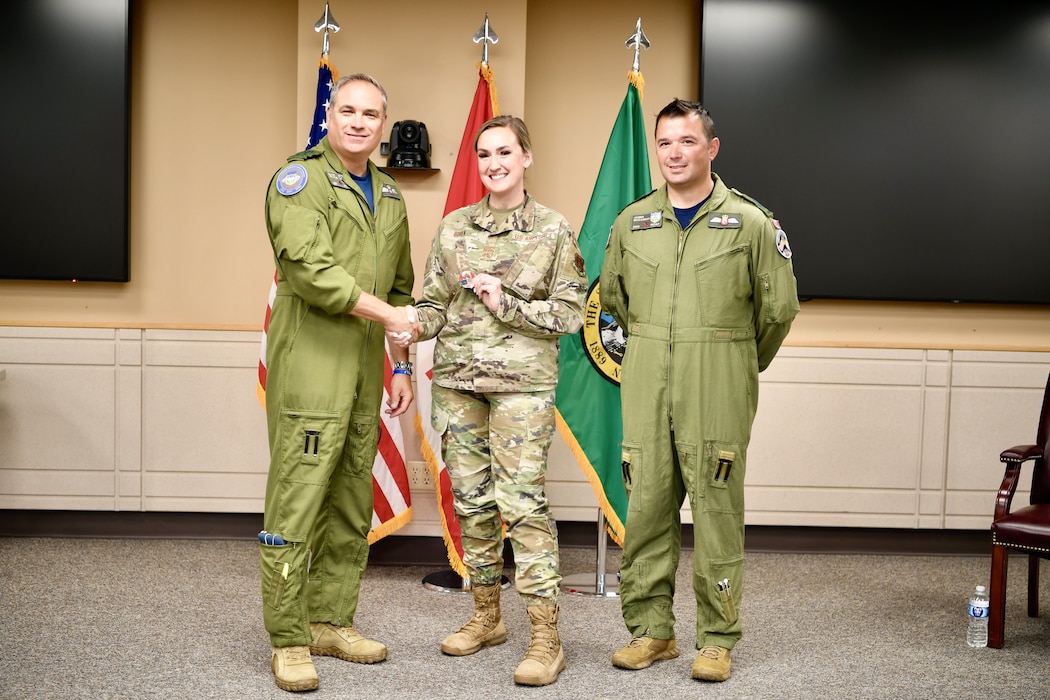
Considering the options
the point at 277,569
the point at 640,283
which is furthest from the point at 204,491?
the point at 640,283

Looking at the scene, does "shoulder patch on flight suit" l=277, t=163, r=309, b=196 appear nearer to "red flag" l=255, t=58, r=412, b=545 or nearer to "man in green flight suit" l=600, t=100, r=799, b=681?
"man in green flight suit" l=600, t=100, r=799, b=681

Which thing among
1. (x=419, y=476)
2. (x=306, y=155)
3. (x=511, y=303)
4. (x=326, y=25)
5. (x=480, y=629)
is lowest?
(x=480, y=629)

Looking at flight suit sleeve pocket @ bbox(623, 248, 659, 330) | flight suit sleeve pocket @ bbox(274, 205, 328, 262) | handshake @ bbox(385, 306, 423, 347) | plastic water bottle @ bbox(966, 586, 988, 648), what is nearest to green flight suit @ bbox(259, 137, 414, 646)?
flight suit sleeve pocket @ bbox(274, 205, 328, 262)

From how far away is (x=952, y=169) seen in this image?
4410 millimetres

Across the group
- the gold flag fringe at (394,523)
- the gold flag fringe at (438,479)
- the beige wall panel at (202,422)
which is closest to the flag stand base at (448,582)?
the gold flag fringe at (438,479)

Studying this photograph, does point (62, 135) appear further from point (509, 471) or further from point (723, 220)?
point (723, 220)

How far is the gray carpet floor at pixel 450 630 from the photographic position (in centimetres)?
278

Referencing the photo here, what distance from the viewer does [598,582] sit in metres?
3.82

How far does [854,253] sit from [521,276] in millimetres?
2189

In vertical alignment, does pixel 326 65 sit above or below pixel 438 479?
above

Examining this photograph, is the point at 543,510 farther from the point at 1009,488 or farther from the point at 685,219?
the point at 1009,488

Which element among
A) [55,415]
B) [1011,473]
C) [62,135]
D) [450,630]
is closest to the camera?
[450,630]

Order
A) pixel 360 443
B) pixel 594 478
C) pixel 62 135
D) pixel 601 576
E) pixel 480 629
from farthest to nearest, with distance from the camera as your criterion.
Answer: pixel 62 135 < pixel 601 576 < pixel 594 478 < pixel 480 629 < pixel 360 443

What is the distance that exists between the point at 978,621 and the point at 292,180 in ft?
8.84
